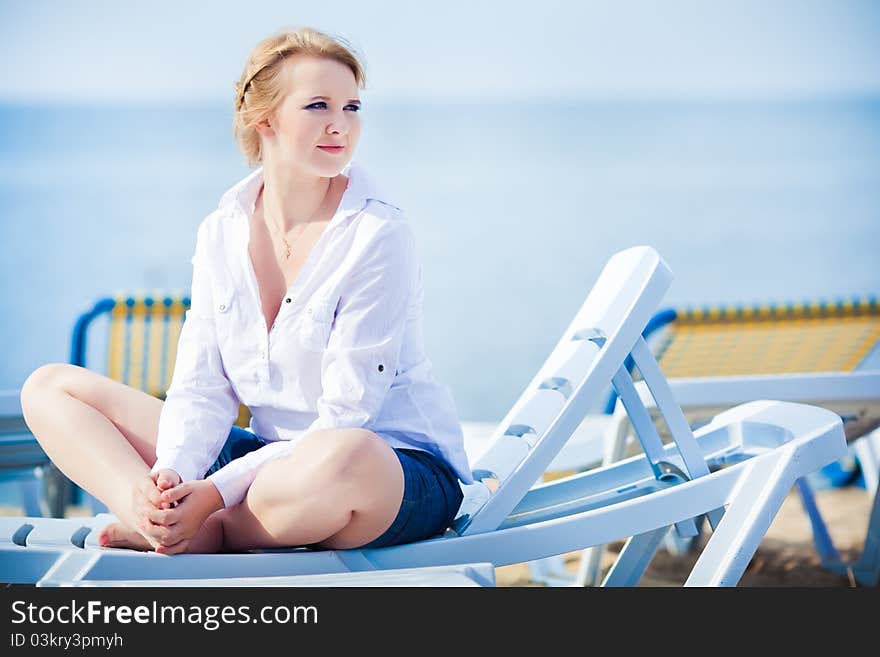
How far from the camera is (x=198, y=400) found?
1.51 meters

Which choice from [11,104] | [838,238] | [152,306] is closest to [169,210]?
[838,238]

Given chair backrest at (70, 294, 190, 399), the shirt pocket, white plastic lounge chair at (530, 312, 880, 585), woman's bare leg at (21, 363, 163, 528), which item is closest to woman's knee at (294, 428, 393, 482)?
the shirt pocket

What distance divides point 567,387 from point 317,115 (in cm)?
54

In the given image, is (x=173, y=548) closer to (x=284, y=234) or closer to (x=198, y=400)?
(x=198, y=400)

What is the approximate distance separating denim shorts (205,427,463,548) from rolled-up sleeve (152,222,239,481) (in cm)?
6

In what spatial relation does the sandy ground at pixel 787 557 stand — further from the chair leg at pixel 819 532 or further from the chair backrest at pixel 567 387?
the chair backrest at pixel 567 387

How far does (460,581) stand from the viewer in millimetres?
1312

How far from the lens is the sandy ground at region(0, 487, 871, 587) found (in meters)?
2.37

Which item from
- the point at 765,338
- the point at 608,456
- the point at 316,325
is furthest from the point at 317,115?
the point at 765,338

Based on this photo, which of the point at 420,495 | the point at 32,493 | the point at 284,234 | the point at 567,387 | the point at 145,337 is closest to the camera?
the point at 420,495

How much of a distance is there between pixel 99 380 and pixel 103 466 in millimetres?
140

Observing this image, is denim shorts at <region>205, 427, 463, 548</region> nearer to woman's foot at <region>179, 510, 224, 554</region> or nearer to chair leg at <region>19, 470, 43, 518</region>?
woman's foot at <region>179, 510, 224, 554</region>

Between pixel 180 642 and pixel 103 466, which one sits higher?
pixel 103 466

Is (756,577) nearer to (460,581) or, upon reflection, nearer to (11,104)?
(460,581)
